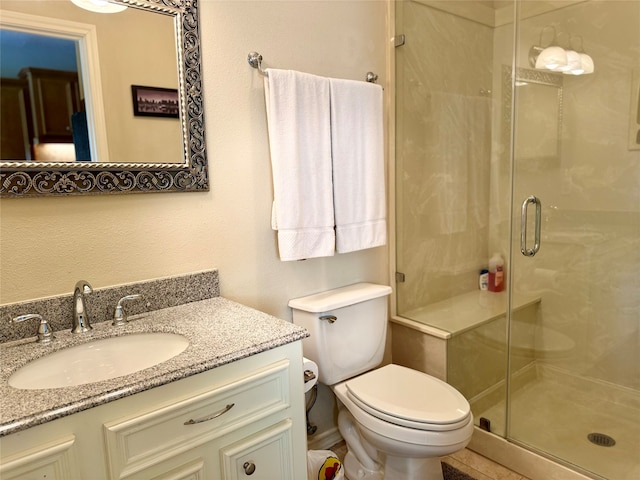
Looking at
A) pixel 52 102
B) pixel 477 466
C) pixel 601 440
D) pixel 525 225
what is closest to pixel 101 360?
pixel 52 102

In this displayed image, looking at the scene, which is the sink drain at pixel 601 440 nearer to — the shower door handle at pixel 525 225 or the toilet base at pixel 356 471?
the shower door handle at pixel 525 225

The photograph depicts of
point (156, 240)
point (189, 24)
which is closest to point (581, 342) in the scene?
point (156, 240)

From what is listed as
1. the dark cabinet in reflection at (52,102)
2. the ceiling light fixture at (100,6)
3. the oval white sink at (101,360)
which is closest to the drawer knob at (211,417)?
the oval white sink at (101,360)

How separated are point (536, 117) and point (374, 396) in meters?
1.60

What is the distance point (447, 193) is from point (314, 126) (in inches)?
40.6

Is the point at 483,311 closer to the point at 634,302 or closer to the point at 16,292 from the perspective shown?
the point at 634,302

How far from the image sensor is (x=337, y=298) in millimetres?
1841

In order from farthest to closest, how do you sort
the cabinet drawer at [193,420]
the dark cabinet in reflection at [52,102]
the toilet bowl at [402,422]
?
1. the toilet bowl at [402,422]
2. the dark cabinet in reflection at [52,102]
3. the cabinet drawer at [193,420]

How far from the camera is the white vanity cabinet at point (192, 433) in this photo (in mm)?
884

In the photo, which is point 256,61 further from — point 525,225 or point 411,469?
point 411,469

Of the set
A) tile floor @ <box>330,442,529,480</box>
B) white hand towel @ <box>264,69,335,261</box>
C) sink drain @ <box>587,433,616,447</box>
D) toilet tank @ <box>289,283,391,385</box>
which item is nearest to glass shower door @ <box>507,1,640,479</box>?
sink drain @ <box>587,433,616,447</box>

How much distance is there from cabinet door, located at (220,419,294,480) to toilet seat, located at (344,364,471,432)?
428 millimetres

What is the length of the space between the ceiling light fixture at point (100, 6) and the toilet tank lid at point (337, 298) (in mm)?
1215

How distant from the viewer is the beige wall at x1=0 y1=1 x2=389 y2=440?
51.0 inches
